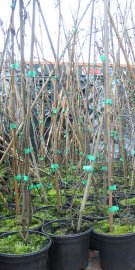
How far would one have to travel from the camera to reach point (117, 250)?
2.25 metres

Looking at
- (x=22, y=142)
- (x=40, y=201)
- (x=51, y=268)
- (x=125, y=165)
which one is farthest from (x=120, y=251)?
(x=125, y=165)

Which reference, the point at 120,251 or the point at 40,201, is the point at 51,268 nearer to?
the point at 120,251

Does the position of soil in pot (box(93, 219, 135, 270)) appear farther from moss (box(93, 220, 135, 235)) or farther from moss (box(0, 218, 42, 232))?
moss (box(0, 218, 42, 232))

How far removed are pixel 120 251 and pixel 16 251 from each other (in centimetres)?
69

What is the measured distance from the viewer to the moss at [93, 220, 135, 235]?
7.82ft

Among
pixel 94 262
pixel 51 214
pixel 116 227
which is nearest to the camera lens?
pixel 116 227

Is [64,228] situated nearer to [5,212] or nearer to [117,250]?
[117,250]

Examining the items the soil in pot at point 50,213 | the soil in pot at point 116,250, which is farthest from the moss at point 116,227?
the soil in pot at point 50,213

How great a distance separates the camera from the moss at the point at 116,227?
7.82 ft

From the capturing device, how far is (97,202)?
2.84 metres

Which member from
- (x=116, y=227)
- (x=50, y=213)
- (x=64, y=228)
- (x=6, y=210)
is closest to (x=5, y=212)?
(x=6, y=210)

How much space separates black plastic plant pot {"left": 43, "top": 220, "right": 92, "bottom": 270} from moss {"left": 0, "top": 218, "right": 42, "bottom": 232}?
0.29 m

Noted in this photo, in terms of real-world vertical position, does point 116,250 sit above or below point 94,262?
above

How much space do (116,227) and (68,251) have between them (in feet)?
1.36
